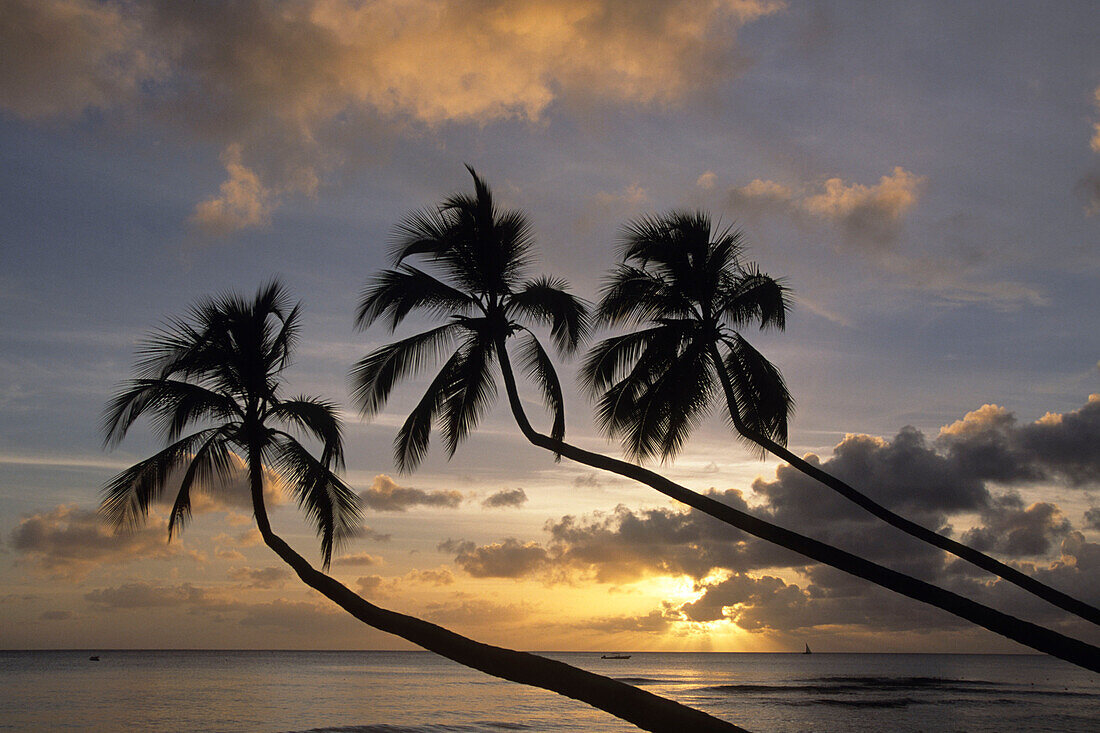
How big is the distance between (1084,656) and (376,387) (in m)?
8.90

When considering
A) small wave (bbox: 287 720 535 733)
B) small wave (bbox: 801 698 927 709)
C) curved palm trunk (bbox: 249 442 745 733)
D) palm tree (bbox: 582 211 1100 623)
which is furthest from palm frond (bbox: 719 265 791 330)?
small wave (bbox: 801 698 927 709)

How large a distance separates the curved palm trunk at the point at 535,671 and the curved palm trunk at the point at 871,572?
2.84 metres

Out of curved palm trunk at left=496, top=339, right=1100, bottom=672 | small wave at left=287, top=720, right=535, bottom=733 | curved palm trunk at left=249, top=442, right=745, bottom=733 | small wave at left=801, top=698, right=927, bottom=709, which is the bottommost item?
small wave at left=801, top=698, right=927, bottom=709

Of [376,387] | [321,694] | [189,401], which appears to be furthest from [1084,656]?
[321,694]

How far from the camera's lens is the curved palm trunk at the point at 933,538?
8.41 meters

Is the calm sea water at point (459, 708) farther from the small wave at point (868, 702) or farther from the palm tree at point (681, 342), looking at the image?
the palm tree at point (681, 342)

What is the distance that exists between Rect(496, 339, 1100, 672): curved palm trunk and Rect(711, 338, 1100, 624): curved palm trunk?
1.38 meters

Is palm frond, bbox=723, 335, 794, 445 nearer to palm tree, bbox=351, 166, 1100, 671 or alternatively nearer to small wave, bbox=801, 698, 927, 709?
palm tree, bbox=351, 166, 1100, 671

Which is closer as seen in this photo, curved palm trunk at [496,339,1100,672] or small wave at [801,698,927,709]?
curved palm trunk at [496,339,1100,672]

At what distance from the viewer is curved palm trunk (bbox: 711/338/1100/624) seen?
841cm

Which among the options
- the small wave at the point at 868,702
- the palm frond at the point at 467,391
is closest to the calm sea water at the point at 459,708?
the small wave at the point at 868,702

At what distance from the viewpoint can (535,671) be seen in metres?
5.77

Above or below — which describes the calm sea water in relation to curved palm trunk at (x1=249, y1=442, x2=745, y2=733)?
below

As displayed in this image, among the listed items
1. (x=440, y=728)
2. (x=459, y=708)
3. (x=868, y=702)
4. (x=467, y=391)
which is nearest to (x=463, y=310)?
(x=467, y=391)
